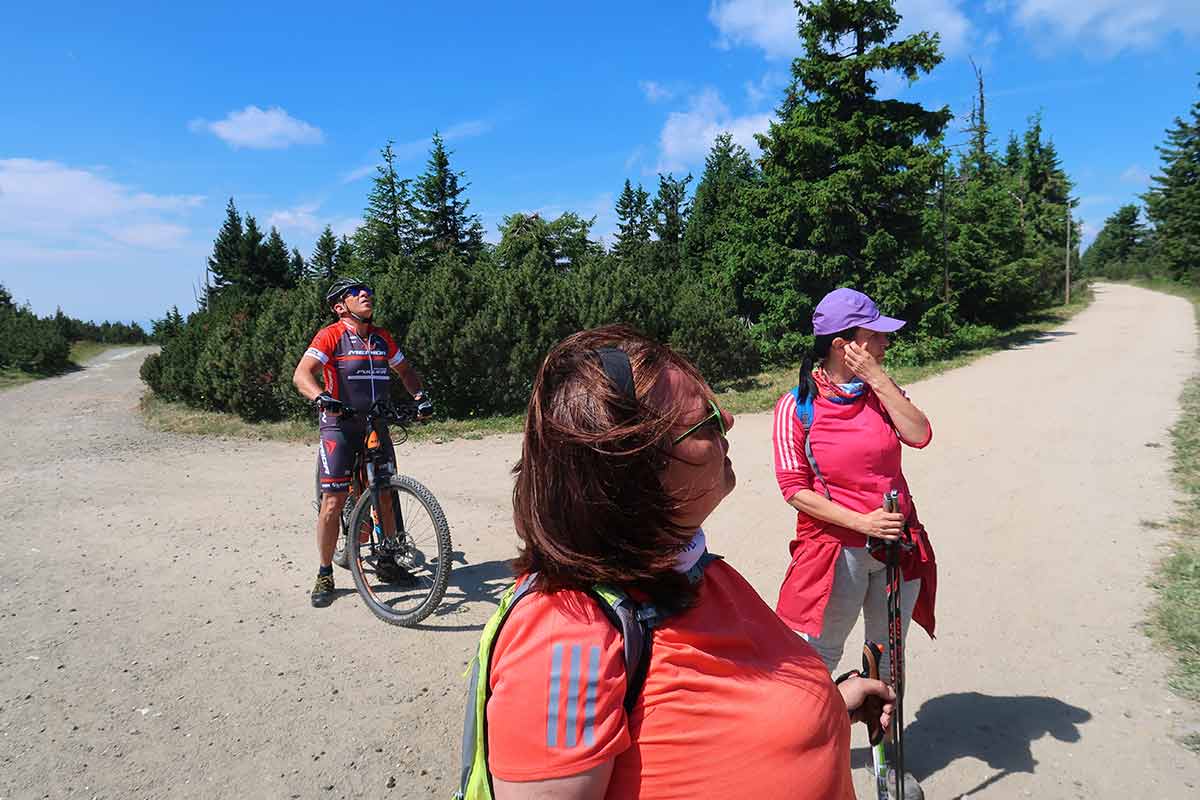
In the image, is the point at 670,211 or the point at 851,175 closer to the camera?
the point at 851,175

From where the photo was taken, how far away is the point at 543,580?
109 centimetres

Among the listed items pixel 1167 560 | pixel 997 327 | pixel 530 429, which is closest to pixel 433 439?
pixel 1167 560

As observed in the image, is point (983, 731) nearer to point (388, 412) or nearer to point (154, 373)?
point (388, 412)

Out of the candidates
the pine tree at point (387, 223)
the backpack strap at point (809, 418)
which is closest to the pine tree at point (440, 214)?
the pine tree at point (387, 223)

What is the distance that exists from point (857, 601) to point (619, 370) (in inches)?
86.0

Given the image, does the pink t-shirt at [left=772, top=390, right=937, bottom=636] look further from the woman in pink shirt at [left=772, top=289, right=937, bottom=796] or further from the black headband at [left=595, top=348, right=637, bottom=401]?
the black headband at [left=595, top=348, right=637, bottom=401]

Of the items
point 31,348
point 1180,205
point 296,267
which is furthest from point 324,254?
point 1180,205

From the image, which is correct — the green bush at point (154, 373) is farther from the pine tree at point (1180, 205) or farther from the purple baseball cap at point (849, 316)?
the pine tree at point (1180, 205)

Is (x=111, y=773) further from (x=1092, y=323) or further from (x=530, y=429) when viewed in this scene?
(x=1092, y=323)

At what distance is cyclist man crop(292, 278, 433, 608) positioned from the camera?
15.7ft

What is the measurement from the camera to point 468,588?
5.14 meters

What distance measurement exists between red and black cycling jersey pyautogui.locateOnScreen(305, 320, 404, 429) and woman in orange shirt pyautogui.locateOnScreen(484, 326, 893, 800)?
156 inches

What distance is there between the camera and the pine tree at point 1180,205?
152ft

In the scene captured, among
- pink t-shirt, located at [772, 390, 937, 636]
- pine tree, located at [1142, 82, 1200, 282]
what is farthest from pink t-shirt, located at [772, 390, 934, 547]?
pine tree, located at [1142, 82, 1200, 282]
